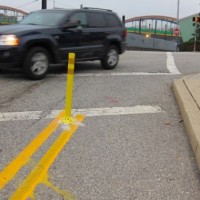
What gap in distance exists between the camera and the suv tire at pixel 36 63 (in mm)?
9477

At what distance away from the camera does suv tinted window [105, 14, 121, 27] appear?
38.9 ft

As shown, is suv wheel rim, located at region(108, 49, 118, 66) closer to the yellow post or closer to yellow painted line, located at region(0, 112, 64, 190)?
the yellow post

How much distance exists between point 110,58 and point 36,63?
2973 mm

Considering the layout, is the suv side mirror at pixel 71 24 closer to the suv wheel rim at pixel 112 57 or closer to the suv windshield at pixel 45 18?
the suv windshield at pixel 45 18

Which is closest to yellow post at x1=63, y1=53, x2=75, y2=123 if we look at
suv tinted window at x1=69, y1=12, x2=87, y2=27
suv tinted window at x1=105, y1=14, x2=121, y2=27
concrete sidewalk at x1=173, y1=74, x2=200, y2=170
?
concrete sidewalk at x1=173, y1=74, x2=200, y2=170

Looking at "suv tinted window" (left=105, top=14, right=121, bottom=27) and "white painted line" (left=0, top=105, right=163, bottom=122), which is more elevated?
"suv tinted window" (left=105, top=14, right=121, bottom=27)

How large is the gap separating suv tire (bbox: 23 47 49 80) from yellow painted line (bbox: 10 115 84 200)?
4132 millimetres

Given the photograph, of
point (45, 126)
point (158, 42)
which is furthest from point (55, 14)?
point (158, 42)

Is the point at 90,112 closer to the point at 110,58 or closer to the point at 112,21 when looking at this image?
the point at 110,58

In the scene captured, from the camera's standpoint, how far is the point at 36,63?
9.68 meters

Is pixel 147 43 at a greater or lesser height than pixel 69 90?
greater

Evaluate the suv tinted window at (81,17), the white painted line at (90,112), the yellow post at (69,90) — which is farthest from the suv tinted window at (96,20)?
the yellow post at (69,90)

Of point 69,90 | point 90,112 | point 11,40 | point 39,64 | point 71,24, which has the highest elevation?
point 71,24

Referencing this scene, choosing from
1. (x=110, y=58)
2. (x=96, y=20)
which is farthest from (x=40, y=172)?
(x=110, y=58)
